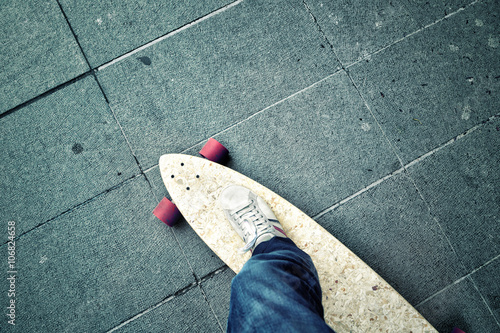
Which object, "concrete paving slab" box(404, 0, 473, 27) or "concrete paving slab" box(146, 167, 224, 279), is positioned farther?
"concrete paving slab" box(404, 0, 473, 27)

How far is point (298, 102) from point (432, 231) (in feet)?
4.32

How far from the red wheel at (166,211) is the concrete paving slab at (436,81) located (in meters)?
1.59

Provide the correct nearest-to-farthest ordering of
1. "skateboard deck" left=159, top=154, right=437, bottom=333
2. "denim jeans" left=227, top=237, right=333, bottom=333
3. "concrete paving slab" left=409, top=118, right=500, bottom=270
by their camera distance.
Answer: "denim jeans" left=227, top=237, right=333, bottom=333 < "skateboard deck" left=159, top=154, right=437, bottom=333 < "concrete paving slab" left=409, top=118, right=500, bottom=270

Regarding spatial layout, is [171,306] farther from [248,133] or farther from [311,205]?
[248,133]

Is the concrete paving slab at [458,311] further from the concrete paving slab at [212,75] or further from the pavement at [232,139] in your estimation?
the concrete paving slab at [212,75]

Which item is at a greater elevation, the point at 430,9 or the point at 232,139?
the point at 430,9

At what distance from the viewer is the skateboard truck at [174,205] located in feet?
6.15

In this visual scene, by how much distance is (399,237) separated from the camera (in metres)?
1.97

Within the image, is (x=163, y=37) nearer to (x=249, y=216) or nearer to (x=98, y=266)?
(x=249, y=216)

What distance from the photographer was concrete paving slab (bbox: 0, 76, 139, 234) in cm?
202

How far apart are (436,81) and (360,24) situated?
2.30 ft

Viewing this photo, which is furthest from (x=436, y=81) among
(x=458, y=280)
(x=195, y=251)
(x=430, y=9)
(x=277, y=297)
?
(x=195, y=251)

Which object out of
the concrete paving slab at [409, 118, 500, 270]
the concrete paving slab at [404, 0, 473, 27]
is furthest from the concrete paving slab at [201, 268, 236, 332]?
the concrete paving slab at [404, 0, 473, 27]

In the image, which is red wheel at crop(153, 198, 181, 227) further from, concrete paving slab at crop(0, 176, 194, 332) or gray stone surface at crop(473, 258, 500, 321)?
gray stone surface at crop(473, 258, 500, 321)
